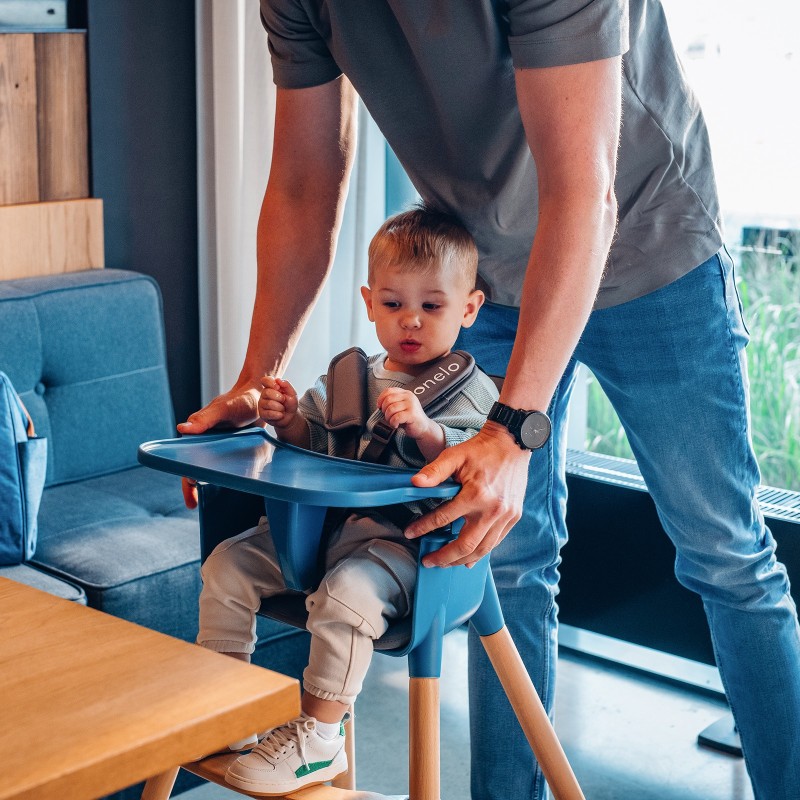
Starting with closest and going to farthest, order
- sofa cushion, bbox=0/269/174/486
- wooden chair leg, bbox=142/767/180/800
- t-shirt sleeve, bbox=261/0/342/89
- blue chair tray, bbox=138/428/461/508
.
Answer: blue chair tray, bbox=138/428/461/508
wooden chair leg, bbox=142/767/180/800
t-shirt sleeve, bbox=261/0/342/89
sofa cushion, bbox=0/269/174/486

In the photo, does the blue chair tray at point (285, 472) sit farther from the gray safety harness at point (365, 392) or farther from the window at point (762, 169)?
the window at point (762, 169)

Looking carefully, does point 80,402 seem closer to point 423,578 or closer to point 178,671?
point 423,578

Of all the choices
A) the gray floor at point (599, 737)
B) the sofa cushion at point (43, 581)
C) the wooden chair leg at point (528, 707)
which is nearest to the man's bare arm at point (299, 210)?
the wooden chair leg at point (528, 707)

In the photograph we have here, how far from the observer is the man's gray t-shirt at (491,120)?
4.59 ft

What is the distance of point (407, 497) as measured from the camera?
1.14 metres

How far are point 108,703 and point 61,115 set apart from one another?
2.31m

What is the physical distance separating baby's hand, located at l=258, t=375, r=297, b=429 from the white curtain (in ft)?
5.02

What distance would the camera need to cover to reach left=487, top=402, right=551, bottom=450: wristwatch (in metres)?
1.26

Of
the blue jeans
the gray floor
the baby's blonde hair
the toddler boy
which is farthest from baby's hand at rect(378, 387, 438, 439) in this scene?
the gray floor

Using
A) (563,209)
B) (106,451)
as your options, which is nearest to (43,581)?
(106,451)

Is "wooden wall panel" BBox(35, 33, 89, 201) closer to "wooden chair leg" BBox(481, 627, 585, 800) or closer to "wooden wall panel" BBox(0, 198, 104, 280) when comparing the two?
"wooden wall panel" BBox(0, 198, 104, 280)

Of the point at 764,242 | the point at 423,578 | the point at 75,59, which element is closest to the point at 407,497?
the point at 423,578

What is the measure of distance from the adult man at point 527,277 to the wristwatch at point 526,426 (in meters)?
0.16

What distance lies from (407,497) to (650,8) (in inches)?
30.1
